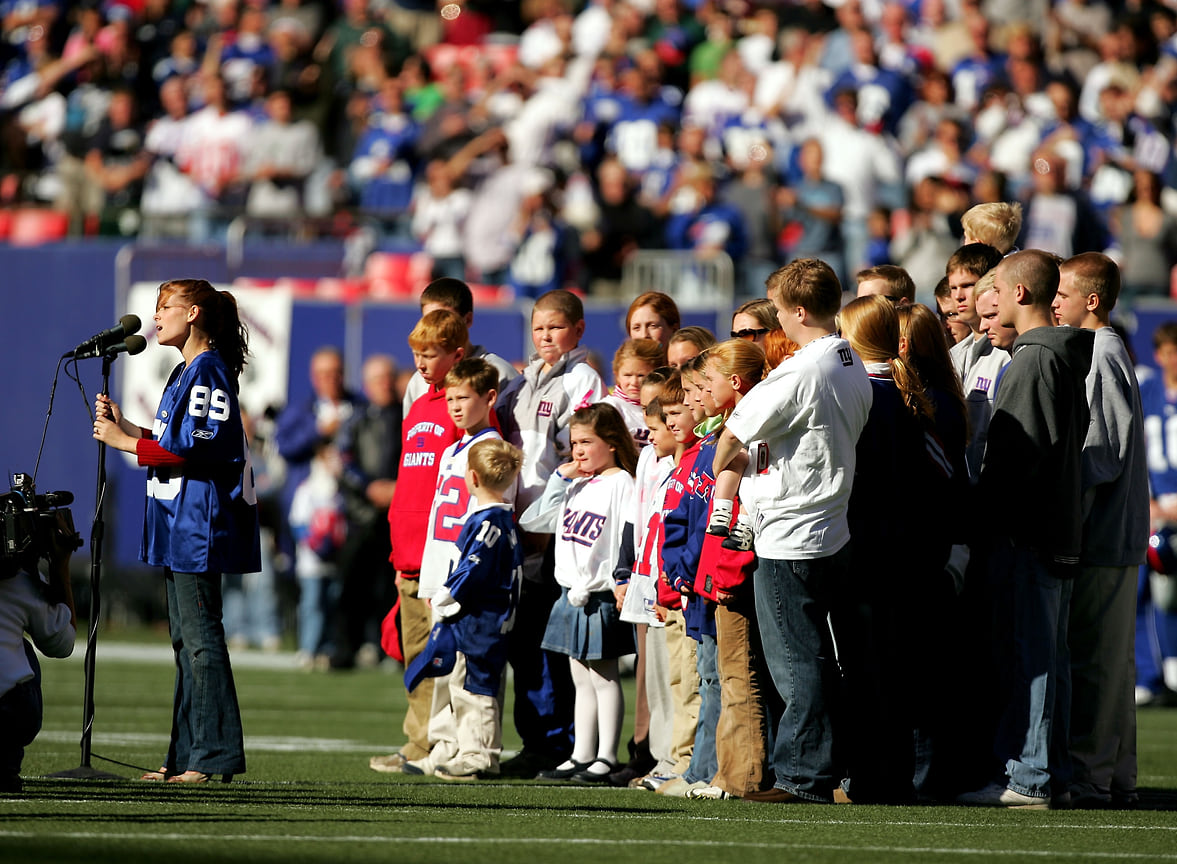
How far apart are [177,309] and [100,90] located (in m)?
17.5

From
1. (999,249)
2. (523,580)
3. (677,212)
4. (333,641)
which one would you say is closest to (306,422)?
(333,641)

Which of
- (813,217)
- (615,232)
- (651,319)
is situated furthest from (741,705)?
(615,232)

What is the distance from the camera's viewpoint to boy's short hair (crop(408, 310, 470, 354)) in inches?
357

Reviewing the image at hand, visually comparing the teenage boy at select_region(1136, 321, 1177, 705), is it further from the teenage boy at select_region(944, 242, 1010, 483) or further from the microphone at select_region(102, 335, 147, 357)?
the microphone at select_region(102, 335, 147, 357)

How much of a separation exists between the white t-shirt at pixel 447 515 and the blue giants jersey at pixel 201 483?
108 centimetres

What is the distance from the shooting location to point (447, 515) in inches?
348

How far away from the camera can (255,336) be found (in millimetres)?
17641

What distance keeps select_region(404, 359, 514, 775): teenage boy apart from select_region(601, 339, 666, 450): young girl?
684 mm

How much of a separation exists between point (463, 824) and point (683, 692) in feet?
6.46

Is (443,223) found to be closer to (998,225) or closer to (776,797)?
(998,225)

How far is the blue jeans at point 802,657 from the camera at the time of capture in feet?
24.0

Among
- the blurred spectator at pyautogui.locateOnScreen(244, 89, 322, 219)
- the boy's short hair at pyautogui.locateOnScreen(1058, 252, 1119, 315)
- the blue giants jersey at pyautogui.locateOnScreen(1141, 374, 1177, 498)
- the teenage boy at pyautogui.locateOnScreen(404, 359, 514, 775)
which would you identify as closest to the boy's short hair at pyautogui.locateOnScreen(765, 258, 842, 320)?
the boy's short hair at pyautogui.locateOnScreen(1058, 252, 1119, 315)

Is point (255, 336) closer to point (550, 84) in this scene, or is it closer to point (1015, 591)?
point (550, 84)

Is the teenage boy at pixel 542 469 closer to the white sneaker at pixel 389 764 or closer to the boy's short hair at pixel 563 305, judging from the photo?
the boy's short hair at pixel 563 305
